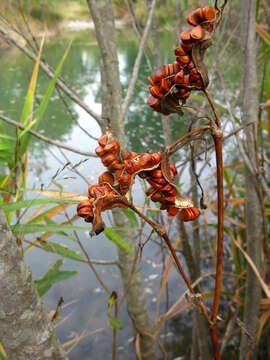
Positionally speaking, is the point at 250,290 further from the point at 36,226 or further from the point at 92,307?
the point at 92,307

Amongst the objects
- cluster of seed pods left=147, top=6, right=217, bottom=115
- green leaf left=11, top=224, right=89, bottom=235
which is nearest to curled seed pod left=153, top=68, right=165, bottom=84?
cluster of seed pods left=147, top=6, right=217, bottom=115

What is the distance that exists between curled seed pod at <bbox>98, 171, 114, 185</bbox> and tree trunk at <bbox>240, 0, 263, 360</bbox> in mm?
625

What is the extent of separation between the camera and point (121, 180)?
1.22 ft

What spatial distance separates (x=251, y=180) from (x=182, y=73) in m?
0.70

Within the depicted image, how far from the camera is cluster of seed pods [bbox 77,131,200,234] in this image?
0.35 m

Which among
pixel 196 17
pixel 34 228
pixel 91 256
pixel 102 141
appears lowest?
pixel 91 256

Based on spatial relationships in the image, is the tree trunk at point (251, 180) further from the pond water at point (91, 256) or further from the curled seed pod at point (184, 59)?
the curled seed pod at point (184, 59)

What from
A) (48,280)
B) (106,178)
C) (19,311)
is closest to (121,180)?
(106,178)

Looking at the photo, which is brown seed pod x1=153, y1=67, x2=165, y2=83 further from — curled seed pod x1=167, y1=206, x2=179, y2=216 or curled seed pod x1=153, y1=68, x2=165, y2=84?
curled seed pod x1=167, y1=206, x2=179, y2=216

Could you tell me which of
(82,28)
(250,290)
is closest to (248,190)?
(250,290)

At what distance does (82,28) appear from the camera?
58.0ft

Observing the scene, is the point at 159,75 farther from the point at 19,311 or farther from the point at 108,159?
the point at 19,311

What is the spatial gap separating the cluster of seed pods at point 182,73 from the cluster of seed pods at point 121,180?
0.06 m

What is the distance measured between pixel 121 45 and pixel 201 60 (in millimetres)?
12966
